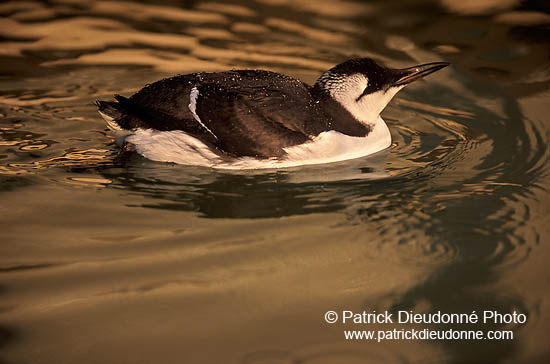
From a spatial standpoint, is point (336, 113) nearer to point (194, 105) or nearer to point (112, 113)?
point (194, 105)

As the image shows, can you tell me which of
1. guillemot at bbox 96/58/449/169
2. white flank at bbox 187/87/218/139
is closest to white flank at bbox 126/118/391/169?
guillemot at bbox 96/58/449/169

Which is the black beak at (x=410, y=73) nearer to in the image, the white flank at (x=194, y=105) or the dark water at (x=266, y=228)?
the dark water at (x=266, y=228)

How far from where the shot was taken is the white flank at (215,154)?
487cm

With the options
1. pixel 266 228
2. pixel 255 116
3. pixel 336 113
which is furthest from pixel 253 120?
pixel 266 228

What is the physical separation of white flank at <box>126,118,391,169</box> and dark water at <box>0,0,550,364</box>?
0.08 metres

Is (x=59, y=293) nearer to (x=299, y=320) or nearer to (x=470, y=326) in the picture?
(x=299, y=320)

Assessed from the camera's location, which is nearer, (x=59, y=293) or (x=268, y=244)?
(x=59, y=293)

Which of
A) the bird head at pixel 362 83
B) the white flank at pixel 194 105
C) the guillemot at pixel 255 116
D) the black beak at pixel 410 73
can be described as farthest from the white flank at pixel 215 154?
the black beak at pixel 410 73

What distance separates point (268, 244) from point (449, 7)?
5951mm

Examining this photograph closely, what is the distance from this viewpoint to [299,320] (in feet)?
10.3

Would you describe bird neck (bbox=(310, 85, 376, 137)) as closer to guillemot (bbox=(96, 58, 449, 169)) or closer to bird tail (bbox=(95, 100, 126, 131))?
guillemot (bbox=(96, 58, 449, 169))

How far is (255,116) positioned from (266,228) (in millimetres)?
1075

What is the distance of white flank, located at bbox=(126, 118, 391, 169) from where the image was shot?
16.0 feet

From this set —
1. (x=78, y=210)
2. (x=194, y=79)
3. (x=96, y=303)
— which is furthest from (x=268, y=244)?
(x=194, y=79)
